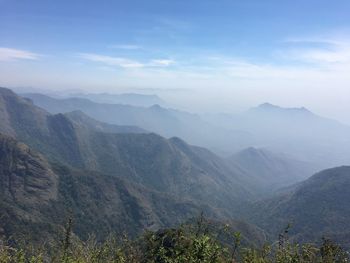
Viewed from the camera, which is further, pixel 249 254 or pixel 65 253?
A: pixel 65 253

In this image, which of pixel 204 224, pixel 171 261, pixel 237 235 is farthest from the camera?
pixel 204 224

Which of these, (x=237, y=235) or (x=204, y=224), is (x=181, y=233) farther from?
(x=237, y=235)

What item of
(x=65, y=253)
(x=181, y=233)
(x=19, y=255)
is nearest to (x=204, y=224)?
(x=181, y=233)

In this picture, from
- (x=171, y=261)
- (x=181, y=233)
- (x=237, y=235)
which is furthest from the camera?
(x=181, y=233)

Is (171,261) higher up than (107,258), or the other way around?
(171,261)

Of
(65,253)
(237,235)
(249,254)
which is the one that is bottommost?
(65,253)

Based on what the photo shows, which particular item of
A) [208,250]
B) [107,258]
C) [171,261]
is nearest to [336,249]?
[208,250]

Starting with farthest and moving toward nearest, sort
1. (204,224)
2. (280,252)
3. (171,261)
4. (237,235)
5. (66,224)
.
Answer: (204,224) → (66,224) → (171,261) → (280,252) → (237,235)

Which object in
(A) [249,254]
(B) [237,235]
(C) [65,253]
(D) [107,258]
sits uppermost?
(B) [237,235]

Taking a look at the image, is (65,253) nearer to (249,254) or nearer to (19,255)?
(19,255)
